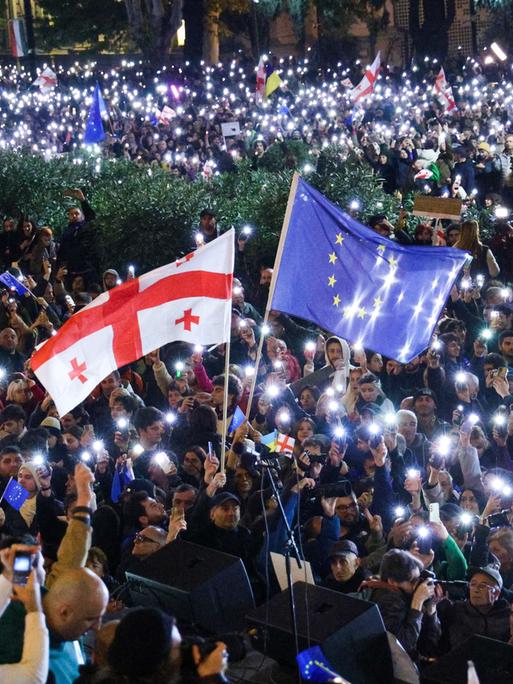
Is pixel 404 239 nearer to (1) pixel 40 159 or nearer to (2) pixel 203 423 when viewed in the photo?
(2) pixel 203 423

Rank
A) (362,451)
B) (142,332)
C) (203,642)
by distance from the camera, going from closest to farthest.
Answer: (203,642), (142,332), (362,451)

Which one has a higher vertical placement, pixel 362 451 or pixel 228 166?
pixel 362 451

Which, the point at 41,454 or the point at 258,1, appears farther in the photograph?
the point at 258,1

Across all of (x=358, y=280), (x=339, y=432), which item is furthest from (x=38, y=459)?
(x=358, y=280)

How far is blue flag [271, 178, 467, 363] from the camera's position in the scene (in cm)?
836

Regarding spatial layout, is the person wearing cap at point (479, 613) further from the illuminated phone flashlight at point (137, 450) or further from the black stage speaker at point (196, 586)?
the illuminated phone flashlight at point (137, 450)

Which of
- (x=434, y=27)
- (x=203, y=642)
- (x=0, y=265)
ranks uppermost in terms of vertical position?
(x=203, y=642)

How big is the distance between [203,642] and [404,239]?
35.5 feet

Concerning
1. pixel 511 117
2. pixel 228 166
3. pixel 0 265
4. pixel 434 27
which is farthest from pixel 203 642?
pixel 434 27

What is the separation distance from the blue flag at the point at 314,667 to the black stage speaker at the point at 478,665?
20.9 inches

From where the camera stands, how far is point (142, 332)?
8.15m

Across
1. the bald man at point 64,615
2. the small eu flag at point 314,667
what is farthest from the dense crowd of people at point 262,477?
the small eu flag at point 314,667

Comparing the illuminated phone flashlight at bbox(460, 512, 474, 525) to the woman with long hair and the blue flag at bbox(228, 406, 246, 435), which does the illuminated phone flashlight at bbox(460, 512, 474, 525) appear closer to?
the blue flag at bbox(228, 406, 246, 435)

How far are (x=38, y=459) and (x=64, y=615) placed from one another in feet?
14.2
